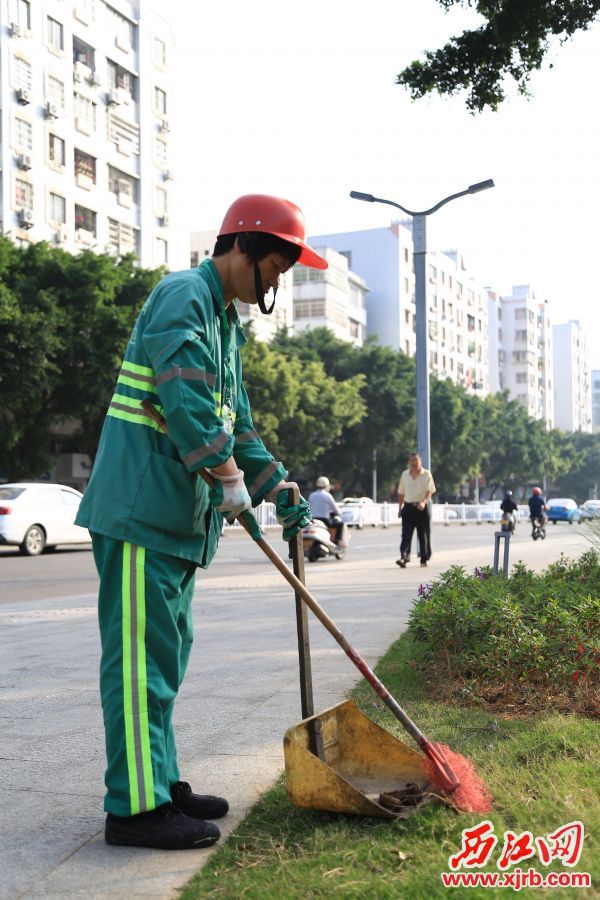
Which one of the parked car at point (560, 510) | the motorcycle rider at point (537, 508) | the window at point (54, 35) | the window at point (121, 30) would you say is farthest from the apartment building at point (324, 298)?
the motorcycle rider at point (537, 508)

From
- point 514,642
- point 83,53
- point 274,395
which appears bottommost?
point 514,642

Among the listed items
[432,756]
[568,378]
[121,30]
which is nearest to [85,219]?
[121,30]

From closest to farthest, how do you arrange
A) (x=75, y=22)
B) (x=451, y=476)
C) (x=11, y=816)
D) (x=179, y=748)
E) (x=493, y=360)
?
(x=11, y=816)
(x=179, y=748)
(x=75, y=22)
(x=451, y=476)
(x=493, y=360)

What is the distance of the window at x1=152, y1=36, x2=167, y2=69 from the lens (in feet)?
165

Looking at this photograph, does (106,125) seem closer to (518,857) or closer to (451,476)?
(451,476)

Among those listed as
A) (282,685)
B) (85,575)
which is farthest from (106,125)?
(282,685)

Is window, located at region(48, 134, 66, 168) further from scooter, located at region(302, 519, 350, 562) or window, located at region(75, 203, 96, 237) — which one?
scooter, located at region(302, 519, 350, 562)

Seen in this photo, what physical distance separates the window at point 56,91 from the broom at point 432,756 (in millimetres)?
42989

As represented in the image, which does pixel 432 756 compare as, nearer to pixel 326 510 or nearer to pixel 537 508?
pixel 326 510

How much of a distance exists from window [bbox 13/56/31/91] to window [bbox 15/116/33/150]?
1302 mm

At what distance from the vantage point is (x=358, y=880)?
2645 mm

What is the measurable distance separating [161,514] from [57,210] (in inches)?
1669

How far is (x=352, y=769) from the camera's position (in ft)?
11.4

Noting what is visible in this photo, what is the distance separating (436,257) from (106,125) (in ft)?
185
